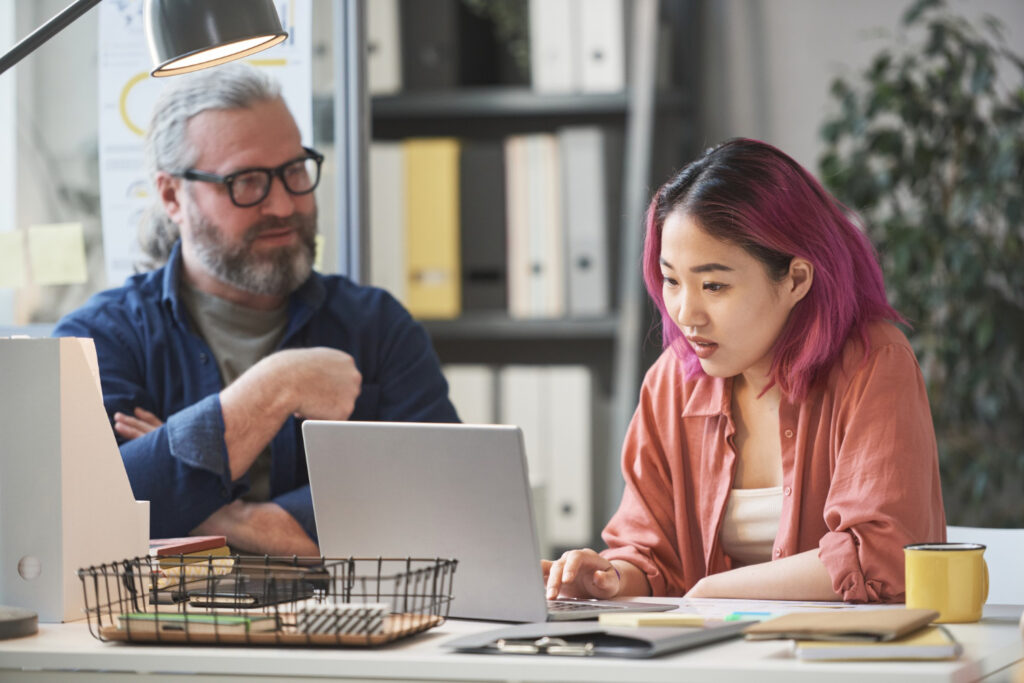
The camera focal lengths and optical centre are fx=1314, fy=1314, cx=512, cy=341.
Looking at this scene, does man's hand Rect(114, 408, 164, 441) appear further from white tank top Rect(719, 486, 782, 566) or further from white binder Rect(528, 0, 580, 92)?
white binder Rect(528, 0, 580, 92)

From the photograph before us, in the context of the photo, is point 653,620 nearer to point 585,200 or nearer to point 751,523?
point 751,523

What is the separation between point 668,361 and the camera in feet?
5.92

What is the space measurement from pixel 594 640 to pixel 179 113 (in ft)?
4.48

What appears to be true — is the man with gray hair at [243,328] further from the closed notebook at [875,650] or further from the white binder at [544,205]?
the closed notebook at [875,650]

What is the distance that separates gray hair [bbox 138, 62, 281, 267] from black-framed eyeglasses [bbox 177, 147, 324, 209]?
0.05m

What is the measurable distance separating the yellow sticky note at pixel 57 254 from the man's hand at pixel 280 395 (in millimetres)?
443

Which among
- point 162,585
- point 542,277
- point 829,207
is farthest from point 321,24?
point 162,585

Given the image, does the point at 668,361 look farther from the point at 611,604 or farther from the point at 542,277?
the point at 542,277

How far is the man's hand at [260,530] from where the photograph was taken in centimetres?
192

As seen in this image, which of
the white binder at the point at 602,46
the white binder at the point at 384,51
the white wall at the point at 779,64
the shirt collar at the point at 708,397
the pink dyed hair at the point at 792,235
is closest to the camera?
the pink dyed hair at the point at 792,235

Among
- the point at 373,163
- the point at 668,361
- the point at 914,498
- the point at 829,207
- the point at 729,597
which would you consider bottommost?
the point at 729,597

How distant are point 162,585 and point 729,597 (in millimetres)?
626

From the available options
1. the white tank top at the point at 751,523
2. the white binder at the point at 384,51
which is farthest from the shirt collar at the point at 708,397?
the white binder at the point at 384,51

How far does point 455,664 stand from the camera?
1078 millimetres
